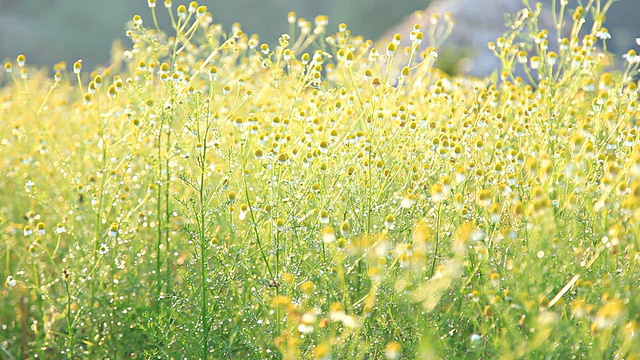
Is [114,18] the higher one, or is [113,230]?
[114,18]

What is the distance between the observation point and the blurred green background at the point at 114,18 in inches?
542

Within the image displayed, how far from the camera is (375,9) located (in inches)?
576

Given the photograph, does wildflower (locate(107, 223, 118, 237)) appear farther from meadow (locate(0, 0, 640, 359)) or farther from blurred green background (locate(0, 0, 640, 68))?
blurred green background (locate(0, 0, 640, 68))

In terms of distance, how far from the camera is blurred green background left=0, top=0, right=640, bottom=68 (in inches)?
542

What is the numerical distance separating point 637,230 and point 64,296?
2.02m

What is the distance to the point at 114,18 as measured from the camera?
14.5 meters

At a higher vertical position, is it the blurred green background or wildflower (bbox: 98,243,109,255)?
the blurred green background

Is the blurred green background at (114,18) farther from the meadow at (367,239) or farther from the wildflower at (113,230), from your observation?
the wildflower at (113,230)

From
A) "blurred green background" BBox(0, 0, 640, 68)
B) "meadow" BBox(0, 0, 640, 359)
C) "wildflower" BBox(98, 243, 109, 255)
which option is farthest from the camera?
"blurred green background" BBox(0, 0, 640, 68)

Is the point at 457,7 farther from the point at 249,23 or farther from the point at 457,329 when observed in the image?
the point at 249,23

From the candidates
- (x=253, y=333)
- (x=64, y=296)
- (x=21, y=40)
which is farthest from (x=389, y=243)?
(x=21, y=40)

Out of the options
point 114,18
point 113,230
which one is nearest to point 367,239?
point 113,230

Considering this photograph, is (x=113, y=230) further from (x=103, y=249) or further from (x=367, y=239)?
(x=367, y=239)

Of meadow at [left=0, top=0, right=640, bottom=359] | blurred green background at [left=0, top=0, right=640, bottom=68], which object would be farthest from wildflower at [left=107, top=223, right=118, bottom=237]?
blurred green background at [left=0, top=0, right=640, bottom=68]
